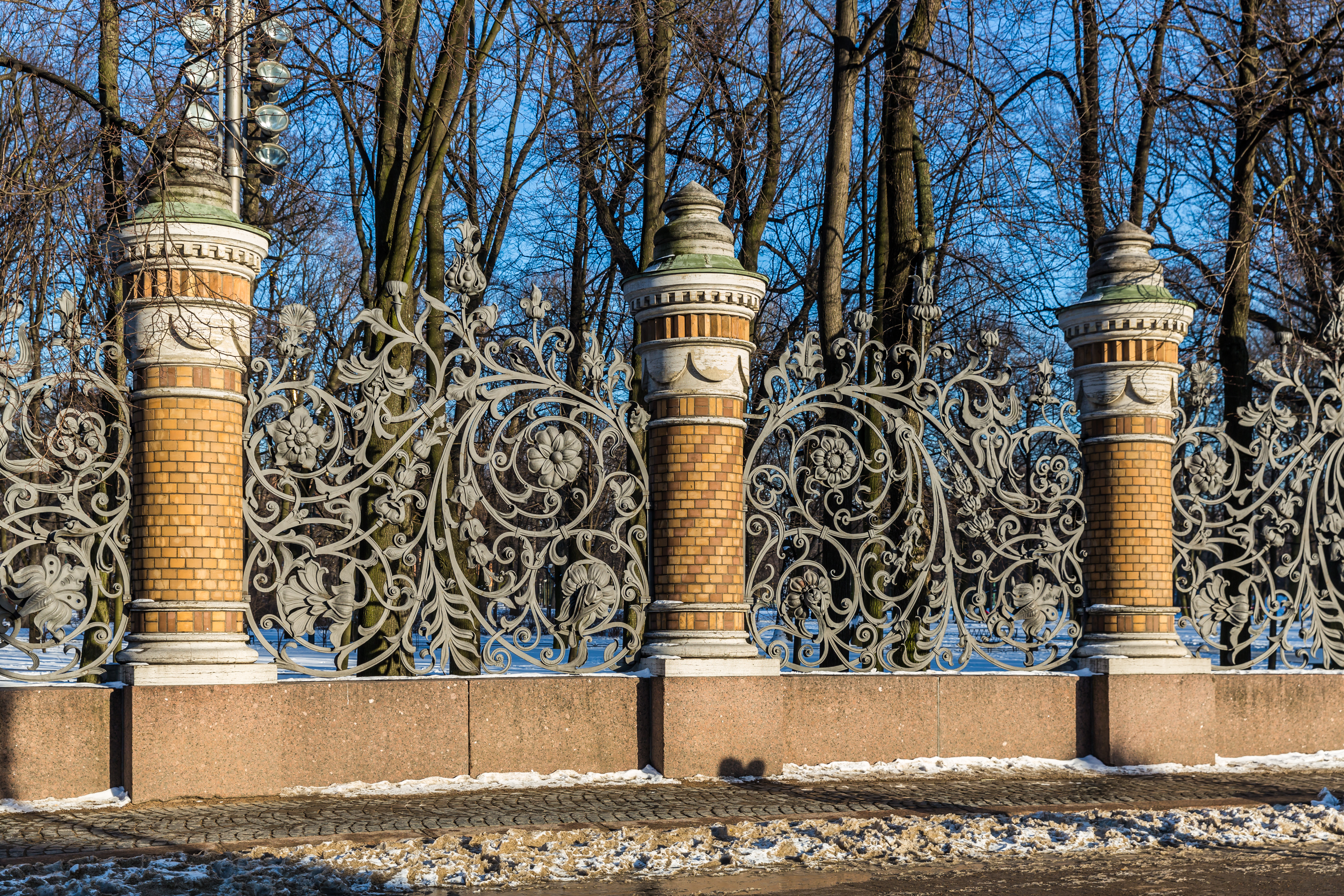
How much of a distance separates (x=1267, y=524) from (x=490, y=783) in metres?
6.60

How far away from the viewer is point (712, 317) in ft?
27.5

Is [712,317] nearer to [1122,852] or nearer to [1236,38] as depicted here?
[1122,852]

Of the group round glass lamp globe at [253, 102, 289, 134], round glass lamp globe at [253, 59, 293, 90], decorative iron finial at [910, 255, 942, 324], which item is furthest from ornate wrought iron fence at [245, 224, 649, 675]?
round glass lamp globe at [253, 59, 293, 90]

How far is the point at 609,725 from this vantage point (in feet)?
26.3

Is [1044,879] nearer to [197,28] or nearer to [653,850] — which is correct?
[653,850]

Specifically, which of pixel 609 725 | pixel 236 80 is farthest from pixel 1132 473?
pixel 236 80

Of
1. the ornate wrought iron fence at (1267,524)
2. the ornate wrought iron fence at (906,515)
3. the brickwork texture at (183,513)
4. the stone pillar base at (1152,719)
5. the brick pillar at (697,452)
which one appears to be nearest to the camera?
the brickwork texture at (183,513)

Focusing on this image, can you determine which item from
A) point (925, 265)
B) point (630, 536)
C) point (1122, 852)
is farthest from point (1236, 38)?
point (1122, 852)

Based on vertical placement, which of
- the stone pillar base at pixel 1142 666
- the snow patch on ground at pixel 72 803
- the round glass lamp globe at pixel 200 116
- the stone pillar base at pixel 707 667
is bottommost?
the snow patch on ground at pixel 72 803

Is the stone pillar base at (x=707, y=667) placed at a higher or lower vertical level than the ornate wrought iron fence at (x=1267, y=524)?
lower

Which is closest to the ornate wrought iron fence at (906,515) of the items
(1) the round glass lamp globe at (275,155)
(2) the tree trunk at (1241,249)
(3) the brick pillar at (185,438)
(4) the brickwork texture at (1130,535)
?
(4) the brickwork texture at (1130,535)

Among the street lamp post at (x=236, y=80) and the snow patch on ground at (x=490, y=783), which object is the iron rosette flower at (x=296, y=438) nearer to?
the street lamp post at (x=236, y=80)

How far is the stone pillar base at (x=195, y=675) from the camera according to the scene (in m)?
7.04

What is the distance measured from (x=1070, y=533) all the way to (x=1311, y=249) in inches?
243
